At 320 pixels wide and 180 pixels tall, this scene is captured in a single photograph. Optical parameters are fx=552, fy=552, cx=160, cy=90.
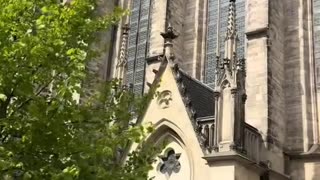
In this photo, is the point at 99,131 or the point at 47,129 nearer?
the point at 47,129

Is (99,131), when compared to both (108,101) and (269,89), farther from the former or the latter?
(269,89)

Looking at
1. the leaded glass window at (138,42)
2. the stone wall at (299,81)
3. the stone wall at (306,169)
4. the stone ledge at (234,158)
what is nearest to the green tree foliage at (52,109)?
the stone ledge at (234,158)

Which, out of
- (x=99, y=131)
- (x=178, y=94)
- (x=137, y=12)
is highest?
(x=137, y=12)

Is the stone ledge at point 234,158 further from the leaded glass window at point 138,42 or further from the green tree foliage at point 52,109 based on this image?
the leaded glass window at point 138,42

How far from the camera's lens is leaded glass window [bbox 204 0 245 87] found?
17.0 m

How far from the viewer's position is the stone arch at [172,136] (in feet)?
41.6

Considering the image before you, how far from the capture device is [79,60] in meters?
7.90

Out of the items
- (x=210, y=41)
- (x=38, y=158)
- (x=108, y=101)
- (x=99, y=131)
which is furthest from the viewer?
(x=210, y=41)

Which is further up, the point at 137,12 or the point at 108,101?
the point at 137,12

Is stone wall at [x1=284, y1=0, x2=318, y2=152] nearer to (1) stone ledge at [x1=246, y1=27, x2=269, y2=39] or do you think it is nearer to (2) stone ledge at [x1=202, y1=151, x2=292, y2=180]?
(1) stone ledge at [x1=246, y1=27, x2=269, y2=39]

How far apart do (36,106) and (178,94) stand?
6.16 m

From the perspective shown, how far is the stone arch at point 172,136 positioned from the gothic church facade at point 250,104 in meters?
0.02

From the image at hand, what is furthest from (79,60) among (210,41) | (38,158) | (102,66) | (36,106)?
(102,66)

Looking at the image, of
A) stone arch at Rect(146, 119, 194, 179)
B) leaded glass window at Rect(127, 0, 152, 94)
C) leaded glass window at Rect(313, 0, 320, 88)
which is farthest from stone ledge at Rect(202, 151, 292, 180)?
leaded glass window at Rect(127, 0, 152, 94)
